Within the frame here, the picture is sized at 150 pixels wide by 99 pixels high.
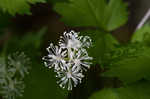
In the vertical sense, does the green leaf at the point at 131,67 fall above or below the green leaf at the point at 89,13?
below

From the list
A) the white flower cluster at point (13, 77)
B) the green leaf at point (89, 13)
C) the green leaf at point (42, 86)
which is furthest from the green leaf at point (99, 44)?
the white flower cluster at point (13, 77)

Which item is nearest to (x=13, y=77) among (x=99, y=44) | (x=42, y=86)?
(x=42, y=86)

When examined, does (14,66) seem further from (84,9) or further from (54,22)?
(54,22)

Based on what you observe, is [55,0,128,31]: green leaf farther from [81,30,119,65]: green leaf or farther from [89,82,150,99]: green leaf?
[89,82,150,99]: green leaf

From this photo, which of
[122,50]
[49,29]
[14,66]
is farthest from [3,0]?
[49,29]

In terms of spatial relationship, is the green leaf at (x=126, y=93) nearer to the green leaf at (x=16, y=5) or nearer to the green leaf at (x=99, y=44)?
the green leaf at (x=99, y=44)

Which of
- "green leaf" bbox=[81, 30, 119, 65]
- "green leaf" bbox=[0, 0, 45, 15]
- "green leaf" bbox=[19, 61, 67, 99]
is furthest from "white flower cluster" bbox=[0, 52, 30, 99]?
"green leaf" bbox=[81, 30, 119, 65]
